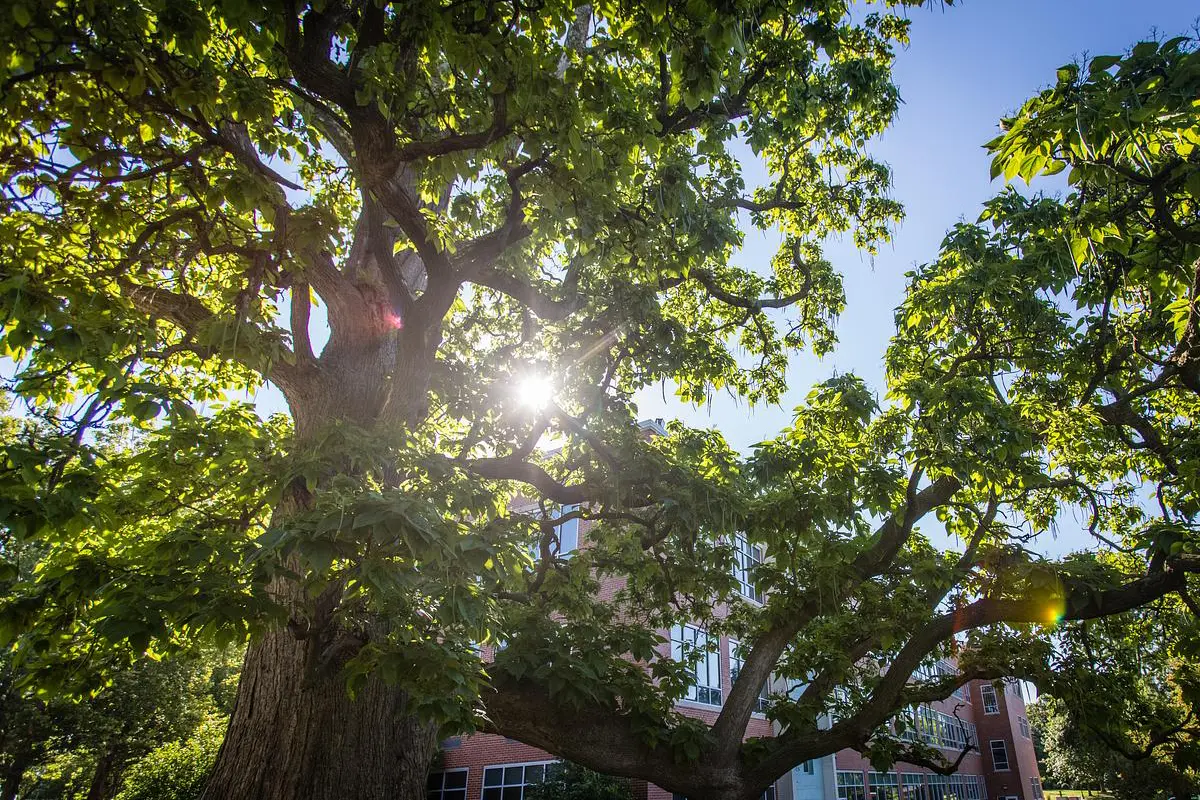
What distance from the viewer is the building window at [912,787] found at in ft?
102

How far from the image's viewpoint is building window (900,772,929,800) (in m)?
31.0

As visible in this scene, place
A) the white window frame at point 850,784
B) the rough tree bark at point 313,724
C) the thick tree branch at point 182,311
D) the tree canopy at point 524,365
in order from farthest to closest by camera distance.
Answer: the white window frame at point 850,784, the thick tree branch at point 182,311, the rough tree bark at point 313,724, the tree canopy at point 524,365

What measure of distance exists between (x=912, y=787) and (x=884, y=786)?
618 cm

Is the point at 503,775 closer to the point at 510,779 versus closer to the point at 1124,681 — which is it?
the point at 510,779

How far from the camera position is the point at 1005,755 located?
42906mm

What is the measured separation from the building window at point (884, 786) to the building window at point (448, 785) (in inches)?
693

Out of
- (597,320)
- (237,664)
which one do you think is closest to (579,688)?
(597,320)

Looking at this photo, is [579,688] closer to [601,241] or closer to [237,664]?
[601,241]

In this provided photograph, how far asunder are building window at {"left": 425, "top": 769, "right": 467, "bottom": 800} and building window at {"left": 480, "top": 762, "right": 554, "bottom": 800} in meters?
0.31

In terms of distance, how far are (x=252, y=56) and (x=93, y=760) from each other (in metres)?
23.5

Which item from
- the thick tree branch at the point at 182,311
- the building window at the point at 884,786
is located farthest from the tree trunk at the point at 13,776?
the building window at the point at 884,786

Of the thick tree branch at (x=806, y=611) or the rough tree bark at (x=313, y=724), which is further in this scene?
the thick tree branch at (x=806, y=611)

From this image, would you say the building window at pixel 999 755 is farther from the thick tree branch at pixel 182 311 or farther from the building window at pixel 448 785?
the thick tree branch at pixel 182 311

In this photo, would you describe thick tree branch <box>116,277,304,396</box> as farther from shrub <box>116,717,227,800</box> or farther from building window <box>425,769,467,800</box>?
building window <box>425,769,467,800</box>
